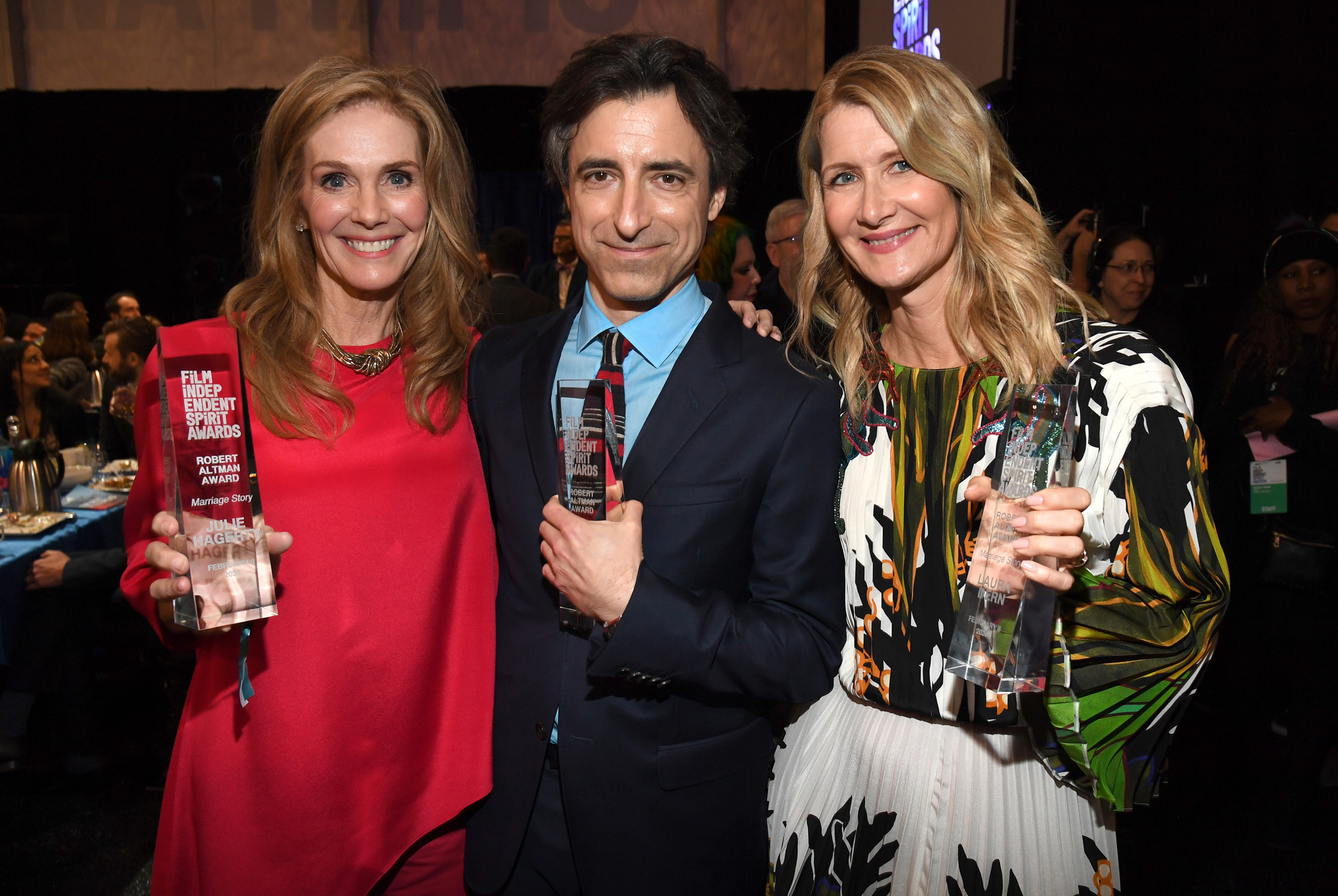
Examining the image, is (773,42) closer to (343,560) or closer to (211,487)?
(343,560)

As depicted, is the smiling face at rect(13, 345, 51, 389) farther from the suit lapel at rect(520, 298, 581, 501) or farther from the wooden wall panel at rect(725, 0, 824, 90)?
the wooden wall panel at rect(725, 0, 824, 90)

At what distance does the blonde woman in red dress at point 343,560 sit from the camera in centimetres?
152

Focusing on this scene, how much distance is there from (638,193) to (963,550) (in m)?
0.80

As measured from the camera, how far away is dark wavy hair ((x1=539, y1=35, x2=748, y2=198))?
4.91ft

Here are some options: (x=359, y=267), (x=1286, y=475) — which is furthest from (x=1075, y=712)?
(x=1286, y=475)

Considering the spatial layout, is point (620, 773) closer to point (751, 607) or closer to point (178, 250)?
point (751, 607)

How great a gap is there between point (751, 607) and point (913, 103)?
0.86 meters

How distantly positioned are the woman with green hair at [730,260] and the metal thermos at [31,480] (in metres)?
2.89

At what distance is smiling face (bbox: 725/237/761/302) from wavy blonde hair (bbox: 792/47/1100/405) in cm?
263

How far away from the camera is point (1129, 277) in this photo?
4.08 metres

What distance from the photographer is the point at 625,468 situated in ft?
4.67

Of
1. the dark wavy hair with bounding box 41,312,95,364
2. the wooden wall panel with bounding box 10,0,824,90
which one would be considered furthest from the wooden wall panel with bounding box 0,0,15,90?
the dark wavy hair with bounding box 41,312,95,364

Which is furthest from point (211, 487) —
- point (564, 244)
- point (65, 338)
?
point (65, 338)

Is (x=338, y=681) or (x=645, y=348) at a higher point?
(x=645, y=348)
